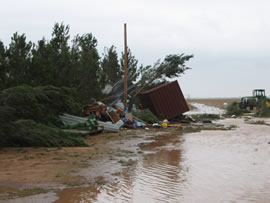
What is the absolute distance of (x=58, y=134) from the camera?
434 inches

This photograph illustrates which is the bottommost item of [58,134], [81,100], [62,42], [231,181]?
[231,181]

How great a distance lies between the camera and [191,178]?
7043mm

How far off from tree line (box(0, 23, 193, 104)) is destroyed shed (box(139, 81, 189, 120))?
6.62ft

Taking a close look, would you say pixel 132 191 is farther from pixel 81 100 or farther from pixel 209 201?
pixel 81 100

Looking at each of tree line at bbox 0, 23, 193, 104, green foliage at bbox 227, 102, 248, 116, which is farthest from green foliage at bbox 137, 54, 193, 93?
green foliage at bbox 227, 102, 248, 116

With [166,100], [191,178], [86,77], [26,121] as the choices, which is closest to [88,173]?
[191,178]

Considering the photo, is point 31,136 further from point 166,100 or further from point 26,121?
point 166,100

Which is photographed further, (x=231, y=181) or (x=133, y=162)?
(x=133, y=162)

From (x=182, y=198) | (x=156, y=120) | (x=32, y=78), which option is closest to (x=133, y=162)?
(x=182, y=198)

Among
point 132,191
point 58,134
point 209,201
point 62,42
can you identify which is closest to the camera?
point 209,201

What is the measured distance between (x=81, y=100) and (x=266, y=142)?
9.32 m

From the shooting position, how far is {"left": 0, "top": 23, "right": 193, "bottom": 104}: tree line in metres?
14.3

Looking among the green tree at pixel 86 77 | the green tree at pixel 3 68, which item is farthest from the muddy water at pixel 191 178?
the green tree at pixel 86 77

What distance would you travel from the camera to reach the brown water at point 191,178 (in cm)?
566
